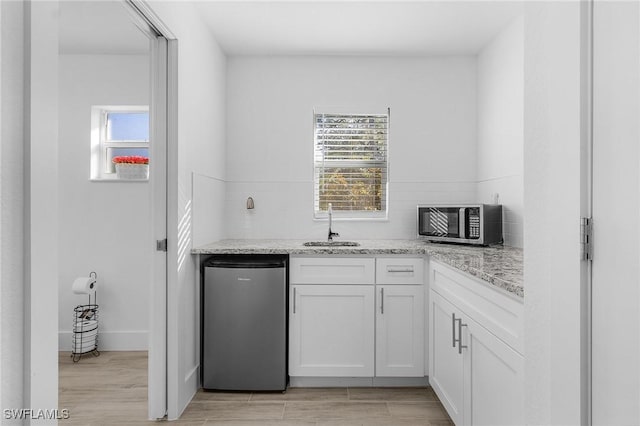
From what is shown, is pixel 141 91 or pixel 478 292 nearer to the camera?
pixel 478 292

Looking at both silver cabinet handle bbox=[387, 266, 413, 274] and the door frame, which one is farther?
silver cabinet handle bbox=[387, 266, 413, 274]

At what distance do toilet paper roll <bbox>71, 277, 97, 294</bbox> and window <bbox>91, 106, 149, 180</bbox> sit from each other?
2.85 ft

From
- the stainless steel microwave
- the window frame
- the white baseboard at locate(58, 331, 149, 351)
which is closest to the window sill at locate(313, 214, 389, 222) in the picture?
the window frame

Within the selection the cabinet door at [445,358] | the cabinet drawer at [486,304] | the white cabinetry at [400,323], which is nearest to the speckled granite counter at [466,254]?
the cabinet drawer at [486,304]

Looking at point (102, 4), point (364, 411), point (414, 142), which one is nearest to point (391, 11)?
point (414, 142)

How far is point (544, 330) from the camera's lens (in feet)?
2.70

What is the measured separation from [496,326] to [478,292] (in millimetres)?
204

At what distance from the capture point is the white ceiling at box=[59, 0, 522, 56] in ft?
8.29

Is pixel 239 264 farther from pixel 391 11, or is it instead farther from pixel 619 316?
pixel 619 316

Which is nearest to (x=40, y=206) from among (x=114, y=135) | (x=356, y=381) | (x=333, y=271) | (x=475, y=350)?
(x=475, y=350)

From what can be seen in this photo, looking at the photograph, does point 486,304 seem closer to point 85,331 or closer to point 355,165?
point 355,165

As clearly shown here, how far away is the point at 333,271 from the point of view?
2.60 meters

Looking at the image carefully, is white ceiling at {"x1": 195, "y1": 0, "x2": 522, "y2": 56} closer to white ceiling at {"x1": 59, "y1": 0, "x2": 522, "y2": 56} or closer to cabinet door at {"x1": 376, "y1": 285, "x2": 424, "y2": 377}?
white ceiling at {"x1": 59, "y1": 0, "x2": 522, "y2": 56}

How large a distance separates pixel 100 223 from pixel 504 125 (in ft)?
10.8
